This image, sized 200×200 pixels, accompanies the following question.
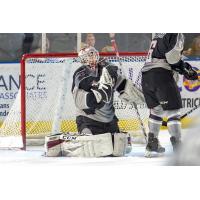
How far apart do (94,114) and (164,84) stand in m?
0.56

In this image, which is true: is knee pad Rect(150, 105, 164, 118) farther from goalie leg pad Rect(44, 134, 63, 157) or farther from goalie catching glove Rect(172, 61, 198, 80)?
goalie leg pad Rect(44, 134, 63, 157)

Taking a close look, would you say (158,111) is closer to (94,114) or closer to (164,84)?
(164,84)

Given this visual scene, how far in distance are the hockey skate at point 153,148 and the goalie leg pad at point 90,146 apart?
0.85 ft

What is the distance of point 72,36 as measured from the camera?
7.52 m

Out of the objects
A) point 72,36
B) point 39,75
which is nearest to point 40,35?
point 72,36

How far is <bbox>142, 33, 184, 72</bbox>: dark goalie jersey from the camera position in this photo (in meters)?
5.36

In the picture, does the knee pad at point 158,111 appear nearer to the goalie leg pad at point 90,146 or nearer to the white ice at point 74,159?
the white ice at point 74,159

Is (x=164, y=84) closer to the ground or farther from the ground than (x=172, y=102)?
farther from the ground

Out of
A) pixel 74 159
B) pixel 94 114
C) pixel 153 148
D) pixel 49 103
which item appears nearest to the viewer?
pixel 74 159

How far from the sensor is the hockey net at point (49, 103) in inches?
242

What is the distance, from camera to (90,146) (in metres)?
5.43

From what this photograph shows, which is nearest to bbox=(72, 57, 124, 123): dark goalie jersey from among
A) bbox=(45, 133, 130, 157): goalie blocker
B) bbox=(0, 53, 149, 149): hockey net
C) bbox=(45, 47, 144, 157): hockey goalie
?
bbox=(45, 47, 144, 157): hockey goalie

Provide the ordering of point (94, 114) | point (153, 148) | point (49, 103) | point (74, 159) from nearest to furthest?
point (74, 159)
point (153, 148)
point (94, 114)
point (49, 103)

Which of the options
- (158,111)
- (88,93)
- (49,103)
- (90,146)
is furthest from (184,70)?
(49,103)
